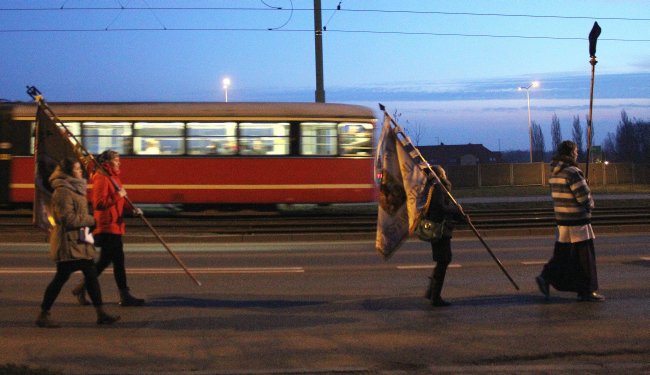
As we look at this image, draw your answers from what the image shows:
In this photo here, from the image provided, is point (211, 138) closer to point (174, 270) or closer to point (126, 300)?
point (174, 270)

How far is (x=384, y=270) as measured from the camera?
446 inches

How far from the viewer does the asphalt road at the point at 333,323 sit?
20.0 ft

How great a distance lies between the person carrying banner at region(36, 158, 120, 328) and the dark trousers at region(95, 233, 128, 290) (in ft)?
2.29

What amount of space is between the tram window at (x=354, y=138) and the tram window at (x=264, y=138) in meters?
1.50

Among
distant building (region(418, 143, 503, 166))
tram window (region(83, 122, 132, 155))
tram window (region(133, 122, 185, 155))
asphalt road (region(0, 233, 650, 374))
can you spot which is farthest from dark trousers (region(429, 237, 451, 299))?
distant building (region(418, 143, 503, 166))

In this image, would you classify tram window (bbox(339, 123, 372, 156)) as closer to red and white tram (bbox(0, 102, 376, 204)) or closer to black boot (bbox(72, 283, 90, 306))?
red and white tram (bbox(0, 102, 376, 204))

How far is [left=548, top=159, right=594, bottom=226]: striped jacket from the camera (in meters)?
8.09

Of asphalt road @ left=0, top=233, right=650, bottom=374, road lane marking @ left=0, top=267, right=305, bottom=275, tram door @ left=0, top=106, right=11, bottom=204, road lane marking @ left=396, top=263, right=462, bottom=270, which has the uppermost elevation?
tram door @ left=0, top=106, right=11, bottom=204

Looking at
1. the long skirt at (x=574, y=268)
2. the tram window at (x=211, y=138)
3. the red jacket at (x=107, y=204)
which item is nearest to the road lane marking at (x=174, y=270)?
the red jacket at (x=107, y=204)

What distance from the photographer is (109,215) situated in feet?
26.6

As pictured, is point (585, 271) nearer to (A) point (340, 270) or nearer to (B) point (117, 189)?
(A) point (340, 270)

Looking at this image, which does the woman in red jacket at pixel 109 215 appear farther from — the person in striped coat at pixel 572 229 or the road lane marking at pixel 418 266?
the person in striped coat at pixel 572 229

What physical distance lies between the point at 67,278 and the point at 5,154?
1377 centimetres

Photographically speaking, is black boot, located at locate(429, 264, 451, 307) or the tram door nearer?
black boot, located at locate(429, 264, 451, 307)
